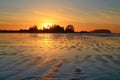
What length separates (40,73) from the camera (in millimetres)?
8445

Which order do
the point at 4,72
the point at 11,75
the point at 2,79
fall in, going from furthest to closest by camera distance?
the point at 4,72, the point at 11,75, the point at 2,79

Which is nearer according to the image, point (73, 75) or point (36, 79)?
point (36, 79)

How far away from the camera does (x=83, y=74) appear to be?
27.3 ft

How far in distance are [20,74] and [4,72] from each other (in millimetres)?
721

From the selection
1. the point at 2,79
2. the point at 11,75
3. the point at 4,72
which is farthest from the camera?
the point at 4,72

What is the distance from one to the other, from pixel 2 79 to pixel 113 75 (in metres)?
3.71

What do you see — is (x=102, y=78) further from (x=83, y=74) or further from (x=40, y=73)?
(x=40, y=73)

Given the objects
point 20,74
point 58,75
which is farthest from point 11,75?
point 58,75

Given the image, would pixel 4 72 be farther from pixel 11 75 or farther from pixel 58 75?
pixel 58 75

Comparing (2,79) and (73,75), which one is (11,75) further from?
(73,75)

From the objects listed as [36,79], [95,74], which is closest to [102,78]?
[95,74]

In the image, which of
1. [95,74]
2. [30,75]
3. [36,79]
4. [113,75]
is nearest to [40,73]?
[30,75]

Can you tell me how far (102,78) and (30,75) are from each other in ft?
7.82

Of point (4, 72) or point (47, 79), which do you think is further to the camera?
point (4, 72)
